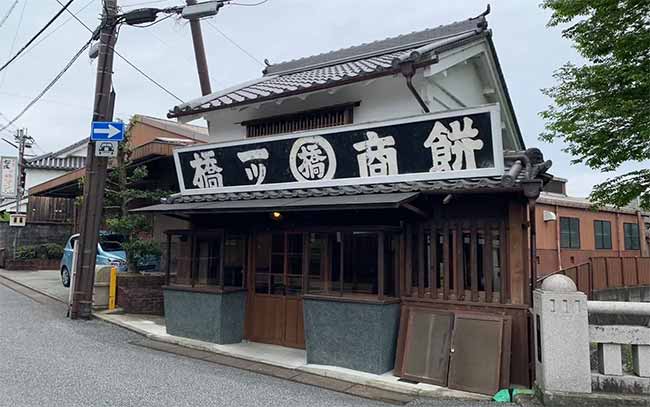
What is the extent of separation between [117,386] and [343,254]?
3.65m

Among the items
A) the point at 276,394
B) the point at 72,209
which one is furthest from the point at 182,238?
the point at 72,209

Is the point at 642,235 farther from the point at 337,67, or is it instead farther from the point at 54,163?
the point at 54,163

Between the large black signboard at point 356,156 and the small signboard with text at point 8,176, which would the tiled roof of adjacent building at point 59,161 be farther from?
the large black signboard at point 356,156

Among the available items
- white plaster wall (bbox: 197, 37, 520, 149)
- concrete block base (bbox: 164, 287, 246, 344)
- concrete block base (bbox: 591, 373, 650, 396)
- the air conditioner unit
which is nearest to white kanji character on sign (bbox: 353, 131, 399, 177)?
white plaster wall (bbox: 197, 37, 520, 149)

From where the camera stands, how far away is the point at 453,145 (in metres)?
6.64

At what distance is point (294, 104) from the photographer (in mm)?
9156

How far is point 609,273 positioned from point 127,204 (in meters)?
15.6

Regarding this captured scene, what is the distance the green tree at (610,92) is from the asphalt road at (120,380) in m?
5.48

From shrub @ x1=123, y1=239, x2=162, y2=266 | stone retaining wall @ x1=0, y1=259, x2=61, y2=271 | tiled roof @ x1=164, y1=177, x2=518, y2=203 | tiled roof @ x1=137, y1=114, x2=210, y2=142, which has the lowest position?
stone retaining wall @ x1=0, y1=259, x2=61, y2=271

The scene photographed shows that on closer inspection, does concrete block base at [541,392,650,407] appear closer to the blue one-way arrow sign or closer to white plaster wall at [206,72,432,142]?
white plaster wall at [206,72,432,142]

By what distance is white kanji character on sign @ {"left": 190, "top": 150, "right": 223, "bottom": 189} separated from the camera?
8.99 m

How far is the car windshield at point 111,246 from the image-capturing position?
47.7 ft

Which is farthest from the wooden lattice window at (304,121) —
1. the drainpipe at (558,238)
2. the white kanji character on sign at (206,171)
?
the drainpipe at (558,238)

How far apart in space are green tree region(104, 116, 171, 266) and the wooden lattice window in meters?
4.08
